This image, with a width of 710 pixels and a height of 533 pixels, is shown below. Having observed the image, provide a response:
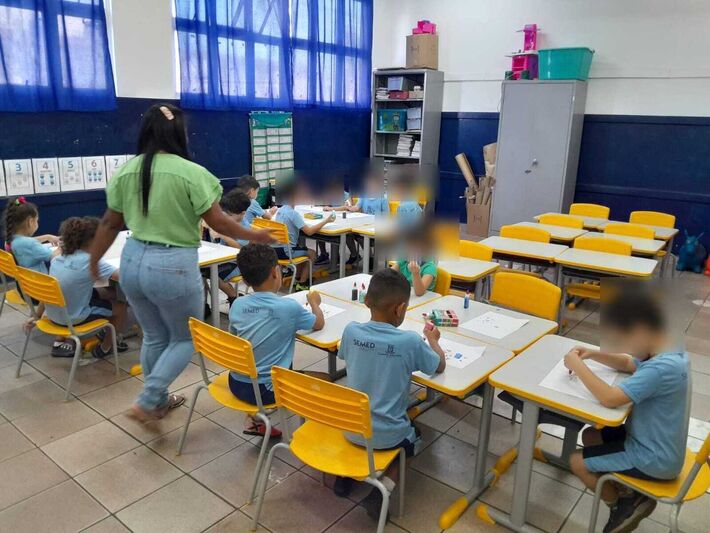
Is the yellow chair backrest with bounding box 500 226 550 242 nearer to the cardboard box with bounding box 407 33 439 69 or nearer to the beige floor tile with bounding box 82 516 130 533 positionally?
the beige floor tile with bounding box 82 516 130 533

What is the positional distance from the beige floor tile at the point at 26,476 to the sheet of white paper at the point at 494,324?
210 centimetres

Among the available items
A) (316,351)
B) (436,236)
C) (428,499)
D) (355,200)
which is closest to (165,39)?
(355,200)

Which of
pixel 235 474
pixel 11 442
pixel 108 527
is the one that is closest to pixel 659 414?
pixel 235 474

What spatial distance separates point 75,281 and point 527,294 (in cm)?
274

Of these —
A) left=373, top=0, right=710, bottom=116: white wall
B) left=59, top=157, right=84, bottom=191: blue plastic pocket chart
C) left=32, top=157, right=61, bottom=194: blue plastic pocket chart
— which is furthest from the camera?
left=373, top=0, right=710, bottom=116: white wall

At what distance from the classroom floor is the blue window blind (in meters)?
2.91

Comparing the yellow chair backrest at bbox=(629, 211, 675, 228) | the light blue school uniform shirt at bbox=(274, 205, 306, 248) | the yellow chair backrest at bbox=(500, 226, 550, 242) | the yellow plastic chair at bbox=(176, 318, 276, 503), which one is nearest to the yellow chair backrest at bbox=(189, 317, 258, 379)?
the yellow plastic chair at bbox=(176, 318, 276, 503)

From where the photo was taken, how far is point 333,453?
207 centimetres

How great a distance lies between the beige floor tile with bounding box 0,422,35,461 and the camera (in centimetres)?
278

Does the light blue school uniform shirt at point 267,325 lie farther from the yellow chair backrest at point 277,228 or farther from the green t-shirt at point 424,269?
the yellow chair backrest at point 277,228

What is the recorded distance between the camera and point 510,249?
452 centimetres

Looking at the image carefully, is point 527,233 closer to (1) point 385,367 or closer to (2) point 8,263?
(1) point 385,367

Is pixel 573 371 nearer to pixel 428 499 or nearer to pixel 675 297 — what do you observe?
pixel 675 297

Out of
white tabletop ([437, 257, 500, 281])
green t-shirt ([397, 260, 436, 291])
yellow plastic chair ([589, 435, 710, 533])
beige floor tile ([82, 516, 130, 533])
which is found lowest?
beige floor tile ([82, 516, 130, 533])
